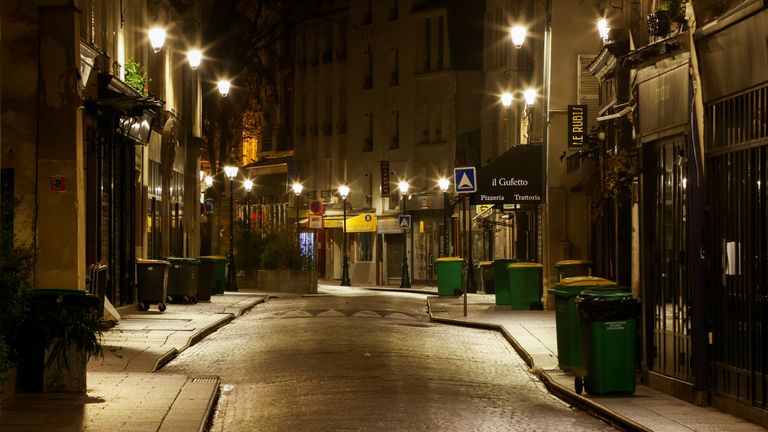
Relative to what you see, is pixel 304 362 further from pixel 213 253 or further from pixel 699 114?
pixel 213 253

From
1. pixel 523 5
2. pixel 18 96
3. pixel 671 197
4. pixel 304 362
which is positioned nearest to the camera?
pixel 671 197

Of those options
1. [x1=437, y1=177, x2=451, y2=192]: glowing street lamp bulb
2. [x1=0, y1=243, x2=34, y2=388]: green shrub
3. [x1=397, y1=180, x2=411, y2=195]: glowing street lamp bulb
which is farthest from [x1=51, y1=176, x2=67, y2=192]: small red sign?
[x1=397, y1=180, x2=411, y2=195]: glowing street lamp bulb

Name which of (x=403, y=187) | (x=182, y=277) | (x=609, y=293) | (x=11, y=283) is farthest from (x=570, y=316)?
(x=403, y=187)

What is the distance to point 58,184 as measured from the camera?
1859 cm

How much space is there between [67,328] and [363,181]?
177 ft

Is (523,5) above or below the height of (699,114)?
above

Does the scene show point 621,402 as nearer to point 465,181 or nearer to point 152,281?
point 465,181

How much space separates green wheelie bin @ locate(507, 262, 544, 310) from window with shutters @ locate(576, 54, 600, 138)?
3942 millimetres

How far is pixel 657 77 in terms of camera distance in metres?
15.2

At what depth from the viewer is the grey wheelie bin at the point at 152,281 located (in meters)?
27.3

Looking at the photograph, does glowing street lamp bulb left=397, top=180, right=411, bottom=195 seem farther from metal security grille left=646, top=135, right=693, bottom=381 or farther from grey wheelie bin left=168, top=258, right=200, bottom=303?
metal security grille left=646, top=135, right=693, bottom=381

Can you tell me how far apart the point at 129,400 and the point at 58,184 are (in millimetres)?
6459

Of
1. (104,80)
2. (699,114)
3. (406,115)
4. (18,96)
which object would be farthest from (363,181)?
(699,114)

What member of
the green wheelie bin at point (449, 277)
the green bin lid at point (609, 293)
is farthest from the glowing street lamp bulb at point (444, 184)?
the green bin lid at point (609, 293)
